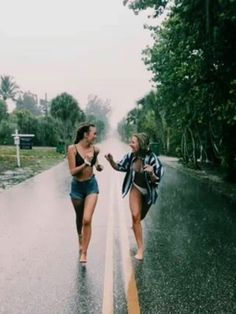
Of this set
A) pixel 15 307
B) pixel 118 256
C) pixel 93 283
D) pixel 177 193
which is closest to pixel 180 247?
pixel 118 256

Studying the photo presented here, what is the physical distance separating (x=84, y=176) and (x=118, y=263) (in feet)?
4.20

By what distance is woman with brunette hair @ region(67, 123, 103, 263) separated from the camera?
6891 mm

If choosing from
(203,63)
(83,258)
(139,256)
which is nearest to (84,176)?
(83,258)

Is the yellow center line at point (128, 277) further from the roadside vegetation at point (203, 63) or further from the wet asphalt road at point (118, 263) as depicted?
the roadside vegetation at point (203, 63)

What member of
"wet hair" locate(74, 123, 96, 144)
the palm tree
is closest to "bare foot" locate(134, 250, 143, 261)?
"wet hair" locate(74, 123, 96, 144)

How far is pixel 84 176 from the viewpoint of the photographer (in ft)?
23.0

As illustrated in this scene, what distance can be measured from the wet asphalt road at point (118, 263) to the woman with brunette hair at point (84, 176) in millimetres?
492

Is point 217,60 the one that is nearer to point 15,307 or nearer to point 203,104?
point 203,104

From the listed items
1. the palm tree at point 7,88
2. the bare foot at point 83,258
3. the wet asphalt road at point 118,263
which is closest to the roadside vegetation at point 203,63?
the wet asphalt road at point 118,263

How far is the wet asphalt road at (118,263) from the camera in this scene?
5211 mm

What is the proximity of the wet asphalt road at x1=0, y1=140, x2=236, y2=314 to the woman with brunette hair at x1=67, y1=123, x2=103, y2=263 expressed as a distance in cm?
49

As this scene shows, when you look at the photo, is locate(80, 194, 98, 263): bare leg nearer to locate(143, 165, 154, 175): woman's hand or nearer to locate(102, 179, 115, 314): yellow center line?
locate(102, 179, 115, 314): yellow center line

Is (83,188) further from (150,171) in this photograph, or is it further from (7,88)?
(7,88)

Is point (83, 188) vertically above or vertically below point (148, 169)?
below
